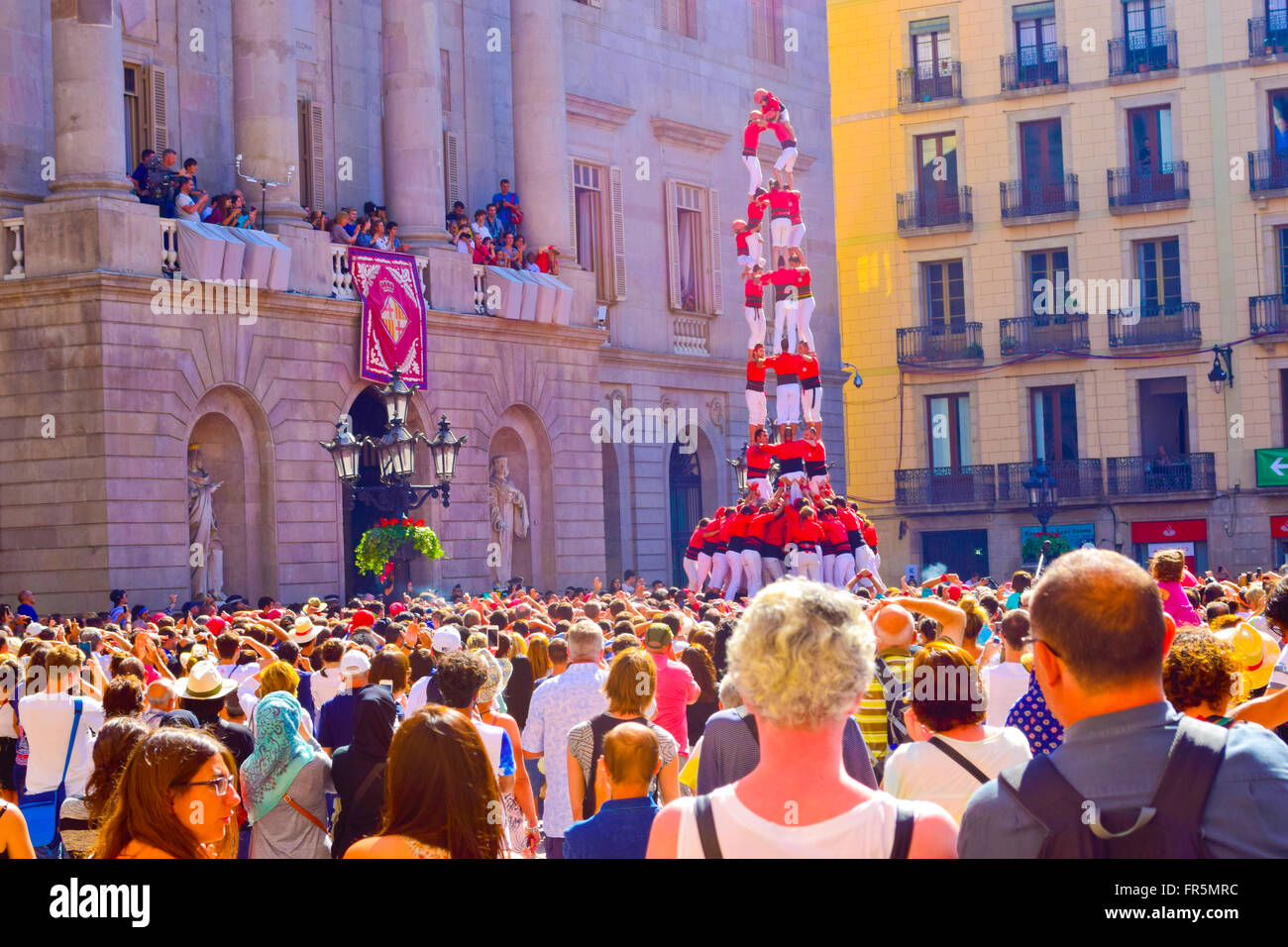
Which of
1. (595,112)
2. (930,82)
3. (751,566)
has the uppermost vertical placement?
(930,82)

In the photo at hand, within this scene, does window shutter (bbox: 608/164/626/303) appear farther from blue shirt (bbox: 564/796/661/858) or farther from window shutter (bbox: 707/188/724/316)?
blue shirt (bbox: 564/796/661/858)

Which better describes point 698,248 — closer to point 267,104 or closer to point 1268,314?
point 1268,314

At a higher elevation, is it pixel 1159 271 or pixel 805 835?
pixel 1159 271

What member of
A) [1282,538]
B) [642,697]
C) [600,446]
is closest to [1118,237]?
[1282,538]

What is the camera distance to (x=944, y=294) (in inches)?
1935

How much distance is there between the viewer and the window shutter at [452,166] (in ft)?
120

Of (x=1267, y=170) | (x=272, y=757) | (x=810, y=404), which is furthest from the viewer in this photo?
(x=1267, y=170)

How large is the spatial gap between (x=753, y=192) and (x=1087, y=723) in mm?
26935

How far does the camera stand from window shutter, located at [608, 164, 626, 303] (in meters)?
40.7

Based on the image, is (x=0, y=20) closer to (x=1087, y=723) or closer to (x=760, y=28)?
(x=760, y=28)

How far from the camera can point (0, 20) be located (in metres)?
28.2

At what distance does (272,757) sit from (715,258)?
3684 cm

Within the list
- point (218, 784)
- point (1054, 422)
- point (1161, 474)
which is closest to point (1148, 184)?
point (1054, 422)
